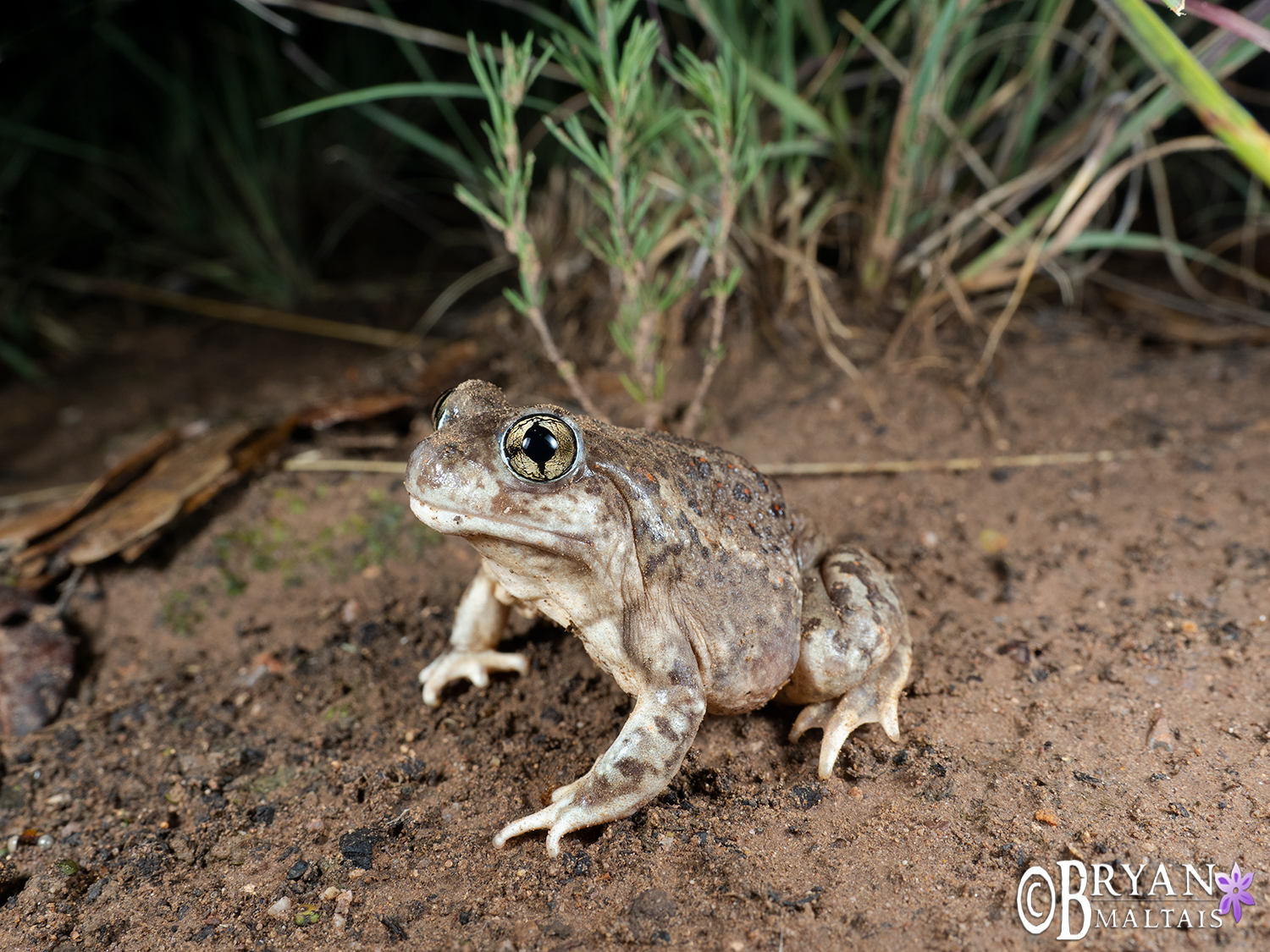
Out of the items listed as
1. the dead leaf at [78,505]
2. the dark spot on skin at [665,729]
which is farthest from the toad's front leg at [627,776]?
the dead leaf at [78,505]

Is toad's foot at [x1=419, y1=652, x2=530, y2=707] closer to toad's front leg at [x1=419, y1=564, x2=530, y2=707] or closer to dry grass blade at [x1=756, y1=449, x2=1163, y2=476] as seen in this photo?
toad's front leg at [x1=419, y1=564, x2=530, y2=707]

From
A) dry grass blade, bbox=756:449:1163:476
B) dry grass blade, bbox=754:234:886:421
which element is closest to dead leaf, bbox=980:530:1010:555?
dry grass blade, bbox=756:449:1163:476

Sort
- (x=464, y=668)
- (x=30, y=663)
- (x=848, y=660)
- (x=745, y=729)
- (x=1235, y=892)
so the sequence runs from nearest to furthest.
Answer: (x=1235, y=892), (x=848, y=660), (x=745, y=729), (x=464, y=668), (x=30, y=663)

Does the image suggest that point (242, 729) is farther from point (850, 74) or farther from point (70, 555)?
point (850, 74)

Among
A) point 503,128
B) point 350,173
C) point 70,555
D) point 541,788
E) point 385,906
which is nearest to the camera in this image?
point 385,906

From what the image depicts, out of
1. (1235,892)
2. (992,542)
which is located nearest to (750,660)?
(1235,892)

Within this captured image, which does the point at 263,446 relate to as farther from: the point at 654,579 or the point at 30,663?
the point at 654,579

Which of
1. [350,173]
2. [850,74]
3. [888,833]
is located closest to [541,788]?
[888,833]
